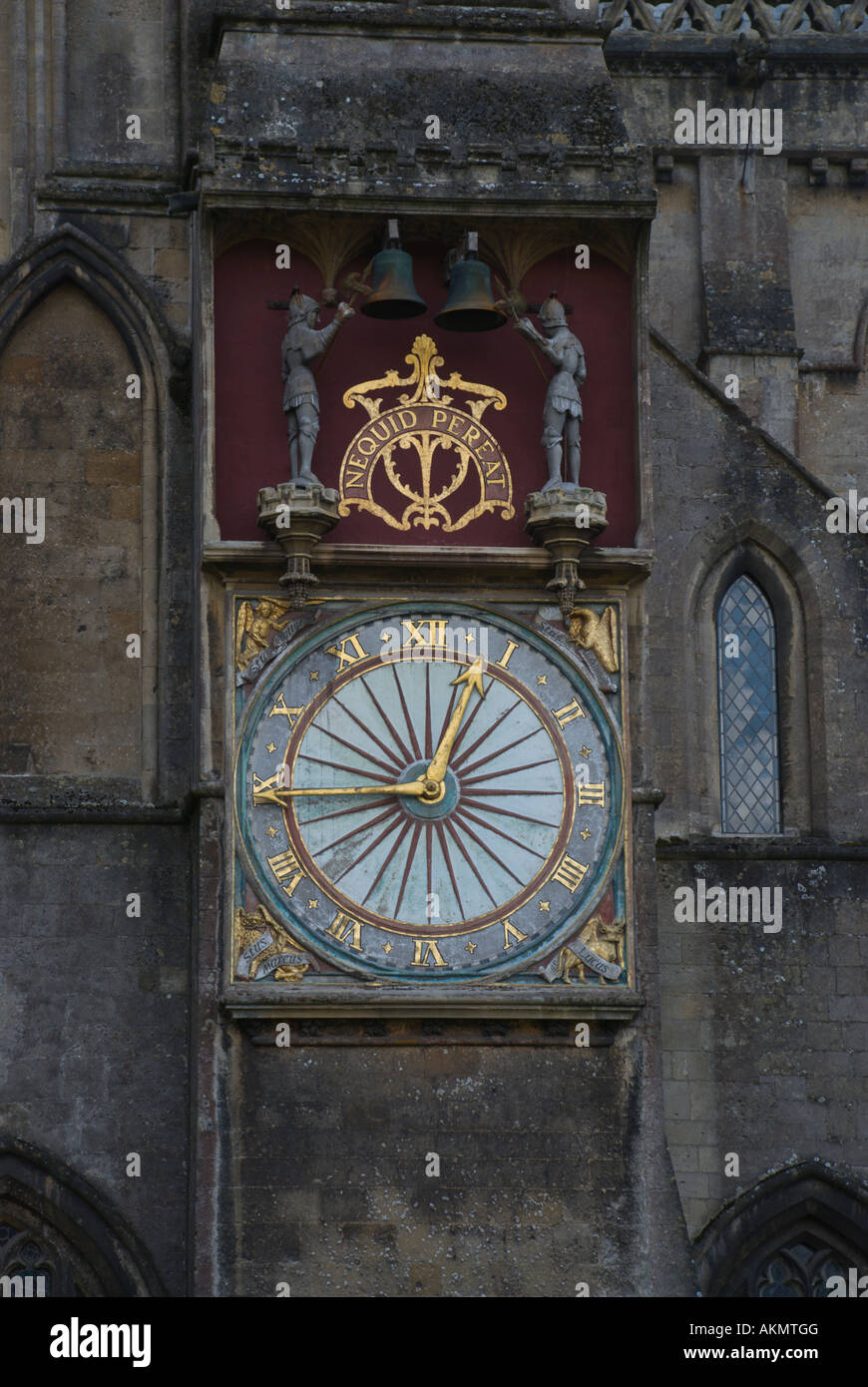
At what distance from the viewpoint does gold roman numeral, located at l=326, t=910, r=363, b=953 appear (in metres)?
21.8

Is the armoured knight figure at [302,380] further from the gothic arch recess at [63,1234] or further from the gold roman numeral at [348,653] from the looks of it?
the gothic arch recess at [63,1234]

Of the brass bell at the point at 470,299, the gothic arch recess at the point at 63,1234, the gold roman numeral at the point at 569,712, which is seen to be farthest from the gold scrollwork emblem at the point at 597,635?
the gothic arch recess at the point at 63,1234

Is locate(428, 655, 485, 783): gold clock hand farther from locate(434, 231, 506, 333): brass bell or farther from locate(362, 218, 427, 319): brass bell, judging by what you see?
locate(362, 218, 427, 319): brass bell

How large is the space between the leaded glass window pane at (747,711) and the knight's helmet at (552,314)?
9.16 ft

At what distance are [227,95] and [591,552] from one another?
3.71 metres

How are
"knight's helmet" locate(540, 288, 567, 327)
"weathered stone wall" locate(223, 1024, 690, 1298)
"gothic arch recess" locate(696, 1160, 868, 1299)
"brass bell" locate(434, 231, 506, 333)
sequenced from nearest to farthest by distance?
1. "weathered stone wall" locate(223, 1024, 690, 1298)
2. "brass bell" locate(434, 231, 506, 333)
3. "knight's helmet" locate(540, 288, 567, 327)
4. "gothic arch recess" locate(696, 1160, 868, 1299)

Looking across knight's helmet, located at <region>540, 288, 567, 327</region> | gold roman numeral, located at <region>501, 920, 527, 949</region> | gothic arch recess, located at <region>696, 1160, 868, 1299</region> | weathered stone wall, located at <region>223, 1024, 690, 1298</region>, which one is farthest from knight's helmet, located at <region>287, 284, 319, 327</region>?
gothic arch recess, located at <region>696, 1160, 868, 1299</region>

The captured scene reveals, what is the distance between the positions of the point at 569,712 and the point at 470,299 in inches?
103

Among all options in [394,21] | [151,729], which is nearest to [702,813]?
[151,729]

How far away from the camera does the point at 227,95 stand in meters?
22.8

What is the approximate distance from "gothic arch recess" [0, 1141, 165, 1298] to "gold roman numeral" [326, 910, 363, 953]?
2337 millimetres

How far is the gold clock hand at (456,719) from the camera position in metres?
22.0

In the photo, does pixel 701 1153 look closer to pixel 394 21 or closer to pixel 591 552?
pixel 591 552
